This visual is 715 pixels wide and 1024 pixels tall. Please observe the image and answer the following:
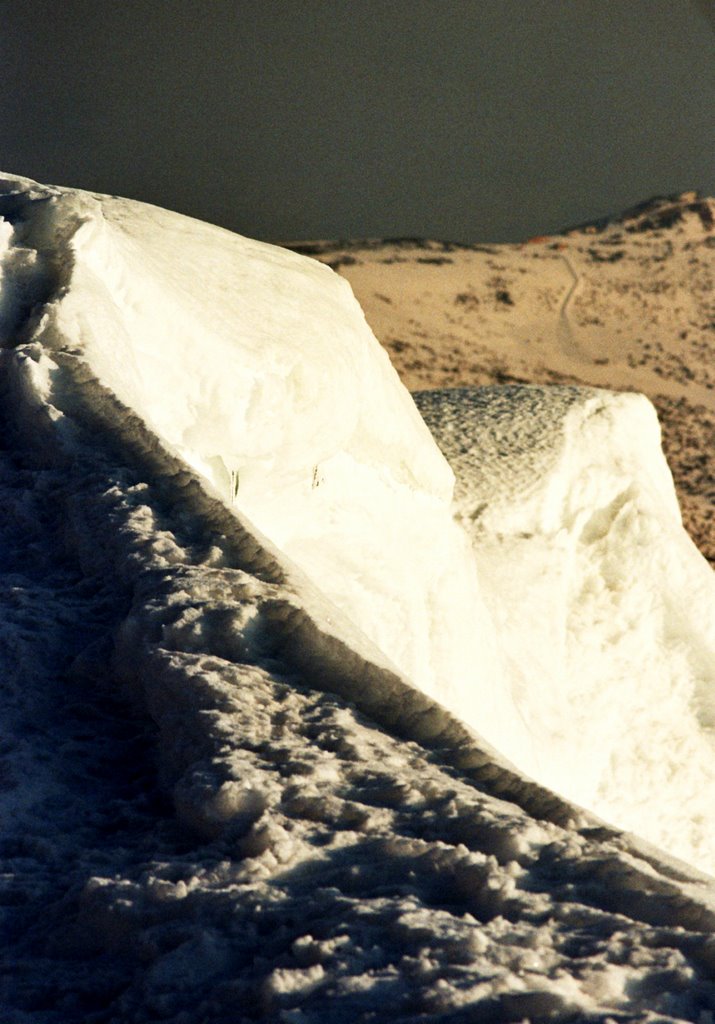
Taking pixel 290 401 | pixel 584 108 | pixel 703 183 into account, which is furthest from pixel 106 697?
pixel 703 183

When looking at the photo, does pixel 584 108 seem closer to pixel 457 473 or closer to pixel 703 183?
pixel 703 183

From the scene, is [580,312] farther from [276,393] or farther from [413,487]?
[276,393]

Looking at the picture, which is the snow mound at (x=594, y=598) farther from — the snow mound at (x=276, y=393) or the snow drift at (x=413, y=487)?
the snow mound at (x=276, y=393)

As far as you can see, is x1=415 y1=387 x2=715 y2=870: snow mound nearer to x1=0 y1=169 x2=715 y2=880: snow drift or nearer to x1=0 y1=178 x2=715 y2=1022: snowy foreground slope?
x1=0 y1=169 x2=715 y2=880: snow drift

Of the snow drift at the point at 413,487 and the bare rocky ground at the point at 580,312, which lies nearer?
the snow drift at the point at 413,487

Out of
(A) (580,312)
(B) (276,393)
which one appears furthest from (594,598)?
(A) (580,312)

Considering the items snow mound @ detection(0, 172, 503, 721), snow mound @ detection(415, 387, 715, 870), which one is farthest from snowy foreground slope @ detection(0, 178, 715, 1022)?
snow mound @ detection(415, 387, 715, 870)

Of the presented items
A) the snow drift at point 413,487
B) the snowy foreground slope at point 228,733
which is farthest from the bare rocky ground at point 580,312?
the snowy foreground slope at point 228,733
